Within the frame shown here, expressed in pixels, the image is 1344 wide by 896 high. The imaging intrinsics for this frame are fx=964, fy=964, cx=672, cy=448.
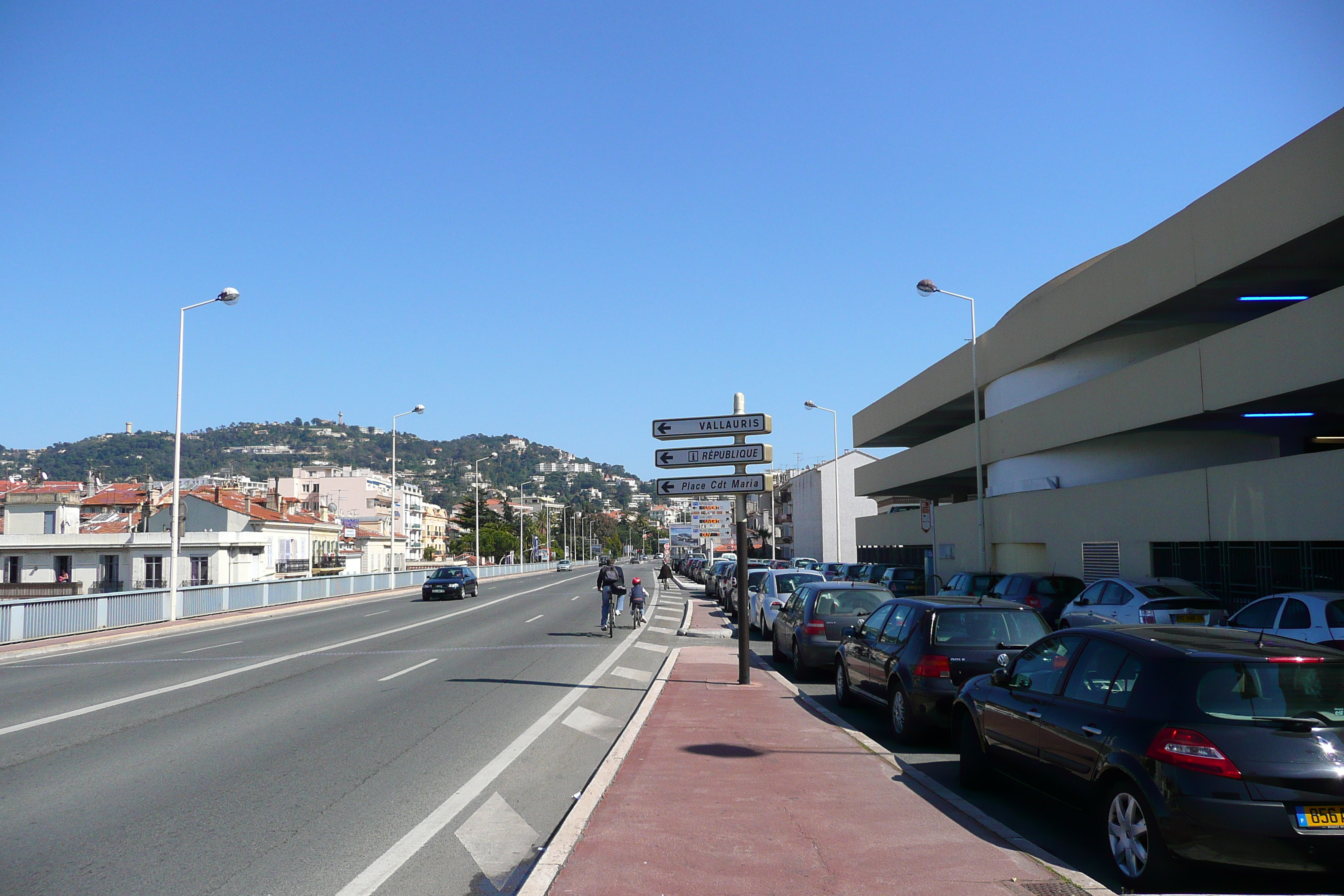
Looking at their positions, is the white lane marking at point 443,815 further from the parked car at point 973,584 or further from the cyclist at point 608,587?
the parked car at point 973,584

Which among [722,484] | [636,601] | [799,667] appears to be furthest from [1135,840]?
[636,601]

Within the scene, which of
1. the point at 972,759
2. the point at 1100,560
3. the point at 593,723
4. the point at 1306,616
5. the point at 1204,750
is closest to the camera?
the point at 1204,750

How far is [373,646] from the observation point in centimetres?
2042

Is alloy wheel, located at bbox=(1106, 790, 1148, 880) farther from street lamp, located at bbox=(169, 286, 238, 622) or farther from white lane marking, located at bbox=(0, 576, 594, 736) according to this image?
street lamp, located at bbox=(169, 286, 238, 622)

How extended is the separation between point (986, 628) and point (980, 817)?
3277 millimetres

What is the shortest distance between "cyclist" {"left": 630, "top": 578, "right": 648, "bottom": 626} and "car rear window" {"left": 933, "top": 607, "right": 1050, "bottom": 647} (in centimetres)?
1519

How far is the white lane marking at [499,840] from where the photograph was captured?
19.1ft

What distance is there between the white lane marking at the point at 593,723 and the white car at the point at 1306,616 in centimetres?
772

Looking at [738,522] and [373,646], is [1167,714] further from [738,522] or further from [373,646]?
[373,646]

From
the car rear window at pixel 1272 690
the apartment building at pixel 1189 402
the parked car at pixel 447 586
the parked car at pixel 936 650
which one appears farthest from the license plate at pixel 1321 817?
the parked car at pixel 447 586

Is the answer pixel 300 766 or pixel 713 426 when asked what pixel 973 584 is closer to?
pixel 713 426

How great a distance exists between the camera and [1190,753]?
5109 millimetres

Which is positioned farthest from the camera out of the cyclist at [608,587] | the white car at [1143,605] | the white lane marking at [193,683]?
the cyclist at [608,587]

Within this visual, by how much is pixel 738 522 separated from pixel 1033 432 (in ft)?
71.0
